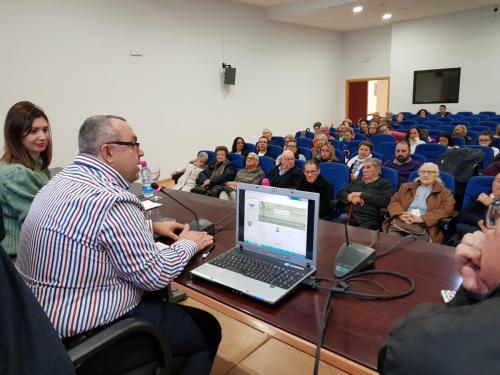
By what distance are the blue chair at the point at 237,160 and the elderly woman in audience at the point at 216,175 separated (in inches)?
4.8

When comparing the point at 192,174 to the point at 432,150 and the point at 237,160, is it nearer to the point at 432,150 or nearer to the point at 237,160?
the point at 237,160

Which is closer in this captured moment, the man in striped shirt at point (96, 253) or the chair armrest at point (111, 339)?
the chair armrest at point (111, 339)

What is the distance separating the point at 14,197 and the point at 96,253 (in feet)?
3.24

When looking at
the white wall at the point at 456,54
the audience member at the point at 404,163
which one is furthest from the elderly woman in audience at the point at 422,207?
the white wall at the point at 456,54

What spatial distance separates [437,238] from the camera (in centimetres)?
276

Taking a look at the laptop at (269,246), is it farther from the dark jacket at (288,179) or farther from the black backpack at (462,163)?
the black backpack at (462,163)

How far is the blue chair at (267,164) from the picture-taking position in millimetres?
4453

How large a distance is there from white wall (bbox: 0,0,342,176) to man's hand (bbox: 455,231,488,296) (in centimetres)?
594

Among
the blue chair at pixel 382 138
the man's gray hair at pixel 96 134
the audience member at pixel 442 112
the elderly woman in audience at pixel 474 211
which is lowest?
the elderly woman in audience at pixel 474 211

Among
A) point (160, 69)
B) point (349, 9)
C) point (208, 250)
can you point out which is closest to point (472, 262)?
point (208, 250)

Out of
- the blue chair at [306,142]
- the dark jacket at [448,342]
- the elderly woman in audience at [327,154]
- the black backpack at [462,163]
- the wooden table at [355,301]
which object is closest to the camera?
the dark jacket at [448,342]

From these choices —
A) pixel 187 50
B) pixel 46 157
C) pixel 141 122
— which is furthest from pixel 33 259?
pixel 187 50

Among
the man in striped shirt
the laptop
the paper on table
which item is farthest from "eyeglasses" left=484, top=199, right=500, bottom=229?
the paper on table

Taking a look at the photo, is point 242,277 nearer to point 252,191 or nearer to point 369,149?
point 252,191
